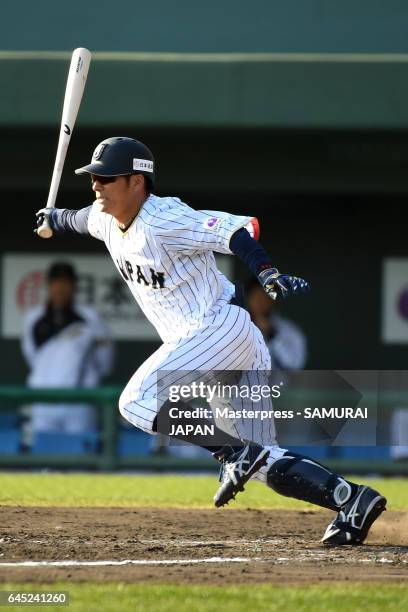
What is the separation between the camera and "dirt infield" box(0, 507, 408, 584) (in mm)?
4121

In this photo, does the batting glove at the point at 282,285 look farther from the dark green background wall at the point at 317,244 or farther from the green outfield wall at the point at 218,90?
the dark green background wall at the point at 317,244

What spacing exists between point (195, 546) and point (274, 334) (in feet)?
17.0

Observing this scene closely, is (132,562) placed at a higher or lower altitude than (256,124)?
lower

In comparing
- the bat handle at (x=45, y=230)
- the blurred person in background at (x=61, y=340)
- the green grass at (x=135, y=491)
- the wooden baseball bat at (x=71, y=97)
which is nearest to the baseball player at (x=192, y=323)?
the bat handle at (x=45, y=230)

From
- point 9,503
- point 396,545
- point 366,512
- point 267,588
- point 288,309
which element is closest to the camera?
point 267,588

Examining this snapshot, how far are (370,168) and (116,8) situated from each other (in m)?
2.57

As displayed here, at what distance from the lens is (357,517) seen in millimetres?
4852

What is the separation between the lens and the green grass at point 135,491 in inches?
267

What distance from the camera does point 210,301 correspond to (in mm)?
4965

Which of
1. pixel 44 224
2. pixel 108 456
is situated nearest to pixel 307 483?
pixel 44 224

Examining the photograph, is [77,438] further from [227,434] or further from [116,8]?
[227,434]

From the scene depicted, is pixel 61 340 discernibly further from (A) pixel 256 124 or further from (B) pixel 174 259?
(B) pixel 174 259

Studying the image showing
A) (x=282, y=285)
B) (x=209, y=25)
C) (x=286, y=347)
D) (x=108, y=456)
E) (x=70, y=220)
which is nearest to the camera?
(x=282, y=285)

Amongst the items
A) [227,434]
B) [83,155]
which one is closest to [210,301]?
[227,434]
